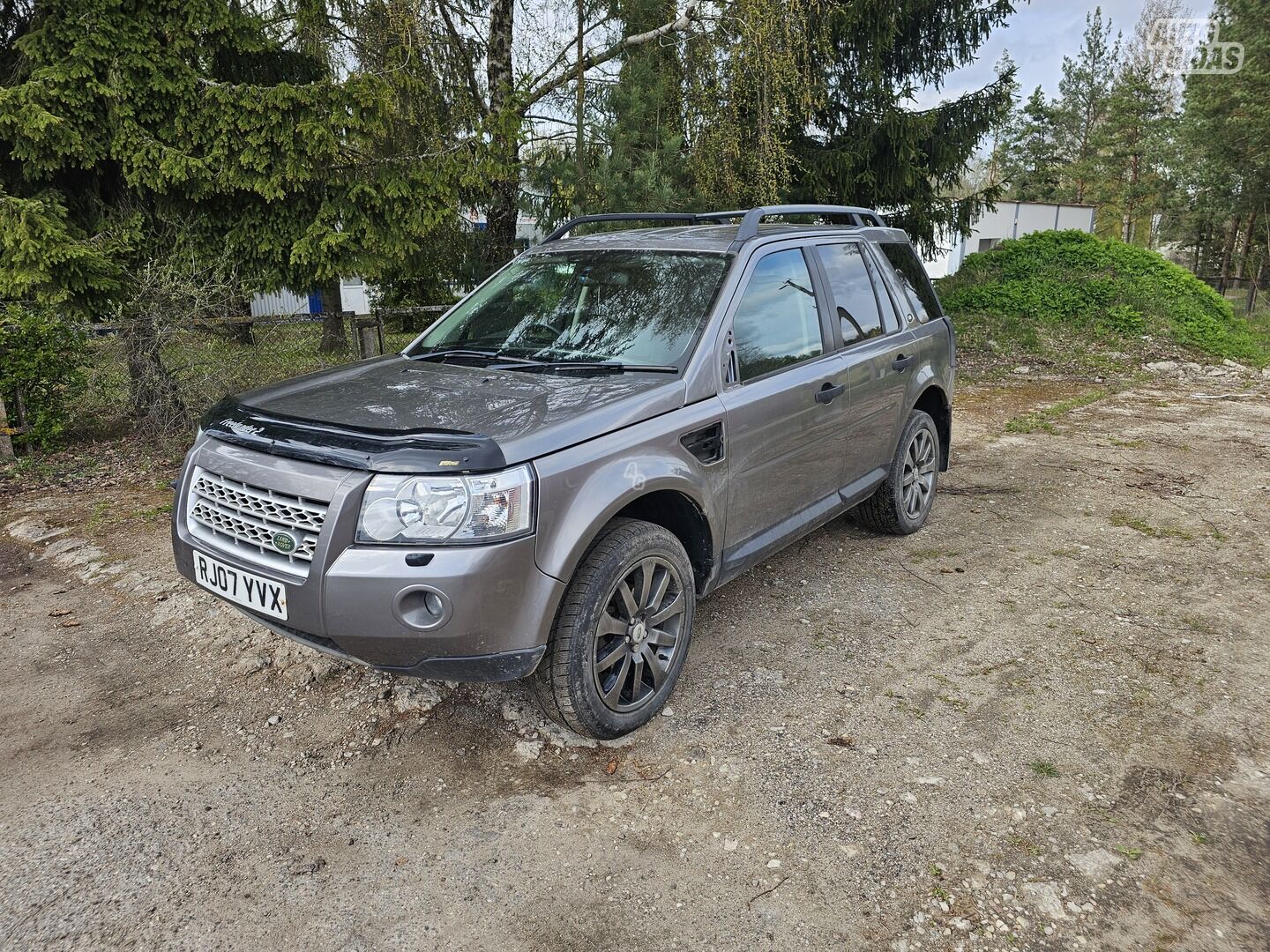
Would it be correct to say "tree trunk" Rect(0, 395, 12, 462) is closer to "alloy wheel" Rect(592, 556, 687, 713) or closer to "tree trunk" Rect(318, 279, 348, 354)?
"tree trunk" Rect(318, 279, 348, 354)

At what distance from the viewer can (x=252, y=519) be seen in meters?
2.96

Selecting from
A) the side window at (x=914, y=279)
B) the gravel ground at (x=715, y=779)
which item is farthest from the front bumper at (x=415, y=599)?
the side window at (x=914, y=279)

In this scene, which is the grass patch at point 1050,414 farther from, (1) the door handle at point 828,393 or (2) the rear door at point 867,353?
(1) the door handle at point 828,393

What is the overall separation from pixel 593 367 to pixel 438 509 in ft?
3.68

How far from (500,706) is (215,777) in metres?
1.06

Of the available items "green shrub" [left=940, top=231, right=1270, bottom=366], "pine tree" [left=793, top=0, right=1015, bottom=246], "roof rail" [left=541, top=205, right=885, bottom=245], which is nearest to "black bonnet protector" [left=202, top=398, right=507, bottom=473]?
"roof rail" [left=541, top=205, right=885, bottom=245]

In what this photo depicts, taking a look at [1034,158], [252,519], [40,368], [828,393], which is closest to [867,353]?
[828,393]

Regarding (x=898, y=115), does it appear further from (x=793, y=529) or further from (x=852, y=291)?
(x=793, y=529)

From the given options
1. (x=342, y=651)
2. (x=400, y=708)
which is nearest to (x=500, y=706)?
(x=400, y=708)

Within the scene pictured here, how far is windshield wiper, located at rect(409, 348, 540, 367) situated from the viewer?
12.2 feet

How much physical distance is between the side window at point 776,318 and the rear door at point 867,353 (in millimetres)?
256

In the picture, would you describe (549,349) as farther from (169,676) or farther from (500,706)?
(169,676)

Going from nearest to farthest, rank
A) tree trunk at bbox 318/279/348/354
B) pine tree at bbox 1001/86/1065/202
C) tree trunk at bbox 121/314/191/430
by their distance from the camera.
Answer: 1. tree trunk at bbox 121/314/191/430
2. tree trunk at bbox 318/279/348/354
3. pine tree at bbox 1001/86/1065/202

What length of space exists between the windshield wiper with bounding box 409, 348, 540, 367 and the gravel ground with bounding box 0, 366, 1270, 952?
1.43 metres
